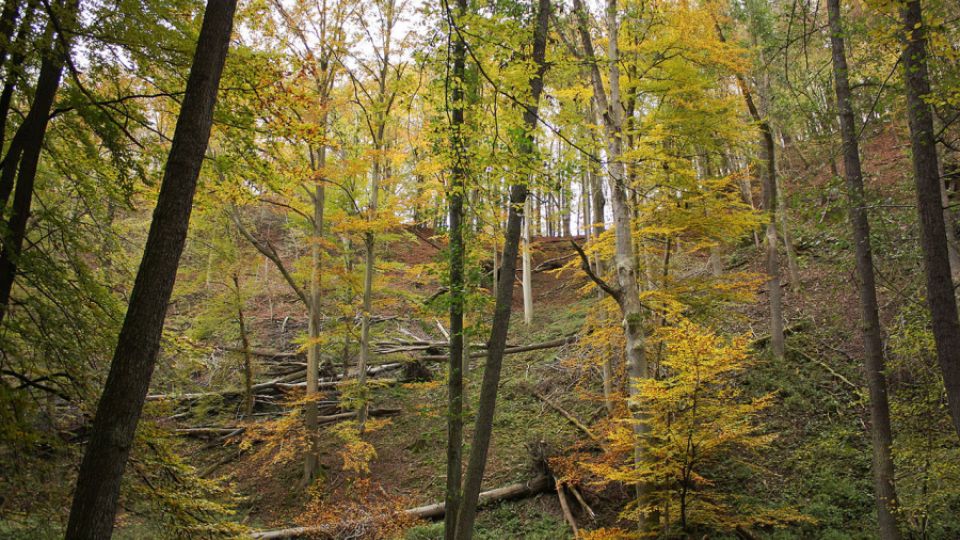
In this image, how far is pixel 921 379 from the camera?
844 cm

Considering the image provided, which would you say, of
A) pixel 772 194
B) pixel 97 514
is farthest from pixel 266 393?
pixel 772 194

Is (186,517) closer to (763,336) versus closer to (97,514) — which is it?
(97,514)

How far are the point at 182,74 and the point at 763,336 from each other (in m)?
12.1

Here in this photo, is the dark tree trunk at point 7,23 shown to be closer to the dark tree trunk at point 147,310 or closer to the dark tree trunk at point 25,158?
the dark tree trunk at point 25,158

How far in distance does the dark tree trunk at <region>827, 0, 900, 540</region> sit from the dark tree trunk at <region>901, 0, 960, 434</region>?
1029mm

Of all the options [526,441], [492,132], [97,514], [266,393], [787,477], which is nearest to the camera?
[97,514]

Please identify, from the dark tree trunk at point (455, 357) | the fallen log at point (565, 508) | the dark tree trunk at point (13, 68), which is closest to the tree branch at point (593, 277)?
the dark tree trunk at point (455, 357)

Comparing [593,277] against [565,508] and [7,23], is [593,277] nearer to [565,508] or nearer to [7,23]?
[565,508]

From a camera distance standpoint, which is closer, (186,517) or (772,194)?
(186,517)

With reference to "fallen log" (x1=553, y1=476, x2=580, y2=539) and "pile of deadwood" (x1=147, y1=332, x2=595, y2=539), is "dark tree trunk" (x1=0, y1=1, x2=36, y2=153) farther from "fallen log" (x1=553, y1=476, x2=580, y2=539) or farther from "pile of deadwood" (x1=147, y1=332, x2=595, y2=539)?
"fallen log" (x1=553, y1=476, x2=580, y2=539)

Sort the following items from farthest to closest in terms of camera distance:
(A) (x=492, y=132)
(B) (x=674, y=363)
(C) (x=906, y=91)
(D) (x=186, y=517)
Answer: (B) (x=674, y=363) < (A) (x=492, y=132) < (C) (x=906, y=91) < (D) (x=186, y=517)

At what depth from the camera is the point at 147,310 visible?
3297 millimetres

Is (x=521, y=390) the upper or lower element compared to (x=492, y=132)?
lower

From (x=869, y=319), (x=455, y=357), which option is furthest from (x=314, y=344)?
(x=869, y=319)
